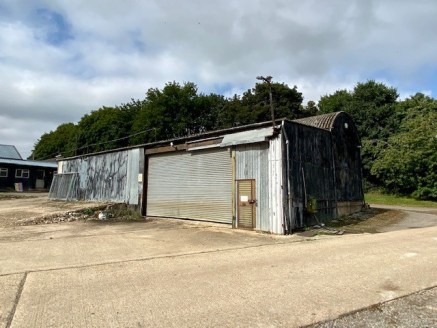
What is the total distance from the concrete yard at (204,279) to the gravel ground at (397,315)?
123mm

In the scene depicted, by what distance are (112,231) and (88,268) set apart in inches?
243

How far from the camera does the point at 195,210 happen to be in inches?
616

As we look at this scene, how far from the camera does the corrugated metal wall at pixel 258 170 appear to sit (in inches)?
497

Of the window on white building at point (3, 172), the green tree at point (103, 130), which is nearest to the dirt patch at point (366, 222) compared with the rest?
the window on white building at point (3, 172)

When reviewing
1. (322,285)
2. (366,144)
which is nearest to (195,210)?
(322,285)

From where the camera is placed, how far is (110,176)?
70.1 ft

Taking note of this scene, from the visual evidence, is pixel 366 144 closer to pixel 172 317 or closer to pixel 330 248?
pixel 330 248

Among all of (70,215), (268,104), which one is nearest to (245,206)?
(70,215)

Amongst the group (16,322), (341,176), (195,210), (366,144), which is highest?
(366,144)

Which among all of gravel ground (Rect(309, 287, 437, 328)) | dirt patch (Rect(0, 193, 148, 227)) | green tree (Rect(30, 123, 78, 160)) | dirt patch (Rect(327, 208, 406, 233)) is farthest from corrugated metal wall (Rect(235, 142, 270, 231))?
green tree (Rect(30, 123, 78, 160))

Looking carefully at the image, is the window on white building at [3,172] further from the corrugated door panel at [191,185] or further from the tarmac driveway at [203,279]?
the tarmac driveway at [203,279]

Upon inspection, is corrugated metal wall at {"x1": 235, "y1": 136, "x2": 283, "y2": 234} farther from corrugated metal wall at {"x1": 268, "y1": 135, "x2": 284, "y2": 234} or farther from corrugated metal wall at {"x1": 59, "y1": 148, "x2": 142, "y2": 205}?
corrugated metal wall at {"x1": 59, "y1": 148, "x2": 142, "y2": 205}

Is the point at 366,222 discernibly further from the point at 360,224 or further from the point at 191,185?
the point at 191,185

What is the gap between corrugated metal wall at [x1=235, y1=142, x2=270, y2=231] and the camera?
1262cm
